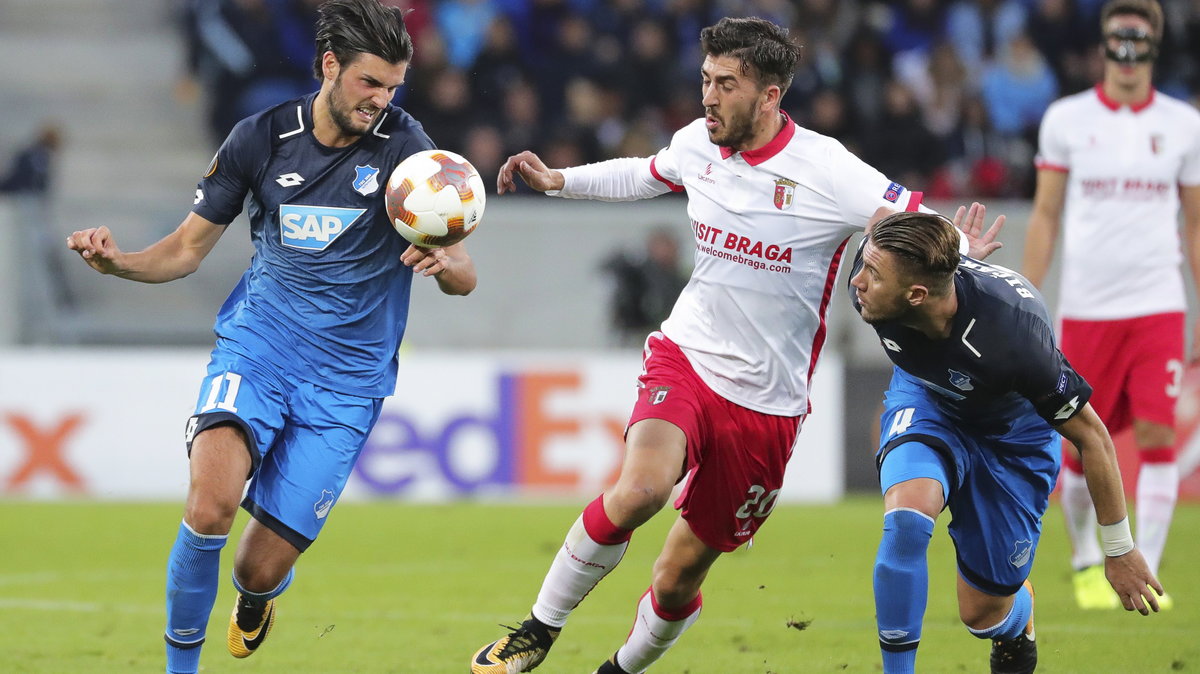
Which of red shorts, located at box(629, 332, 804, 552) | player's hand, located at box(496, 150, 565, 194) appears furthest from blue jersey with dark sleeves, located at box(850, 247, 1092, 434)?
player's hand, located at box(496, 150, 565, 194)

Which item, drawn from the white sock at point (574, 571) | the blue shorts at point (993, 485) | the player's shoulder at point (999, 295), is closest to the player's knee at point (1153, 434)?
the blue shorts at point (993, 485)

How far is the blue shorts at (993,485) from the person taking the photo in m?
5.82

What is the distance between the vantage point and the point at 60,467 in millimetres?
13523

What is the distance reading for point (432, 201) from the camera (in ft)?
18.7

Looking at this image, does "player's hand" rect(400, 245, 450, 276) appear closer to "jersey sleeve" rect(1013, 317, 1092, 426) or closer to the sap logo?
the sap logo

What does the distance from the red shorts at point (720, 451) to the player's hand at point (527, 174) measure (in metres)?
0.82

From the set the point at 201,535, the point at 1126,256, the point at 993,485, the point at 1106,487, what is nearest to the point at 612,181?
the point at 993,485

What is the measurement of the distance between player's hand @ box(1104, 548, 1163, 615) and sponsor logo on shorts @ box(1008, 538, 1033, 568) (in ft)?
1.85

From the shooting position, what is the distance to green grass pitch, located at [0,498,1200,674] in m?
6.91

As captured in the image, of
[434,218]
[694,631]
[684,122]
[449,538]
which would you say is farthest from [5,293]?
[434,218]

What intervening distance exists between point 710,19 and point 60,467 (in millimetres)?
8134

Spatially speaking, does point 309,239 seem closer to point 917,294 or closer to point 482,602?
point 917,294

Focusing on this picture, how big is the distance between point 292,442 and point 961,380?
7.91ft

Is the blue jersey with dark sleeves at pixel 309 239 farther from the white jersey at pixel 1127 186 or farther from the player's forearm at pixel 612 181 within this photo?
the white jersey at pixel 1127 186
